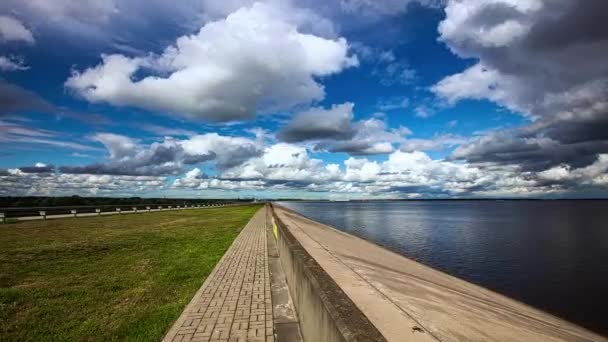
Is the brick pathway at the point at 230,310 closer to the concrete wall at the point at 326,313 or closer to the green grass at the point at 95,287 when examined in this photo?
the green grass at the point at 95,287

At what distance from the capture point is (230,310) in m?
6.64

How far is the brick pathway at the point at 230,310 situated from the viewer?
545cm

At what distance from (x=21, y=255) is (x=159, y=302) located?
9.03 meters

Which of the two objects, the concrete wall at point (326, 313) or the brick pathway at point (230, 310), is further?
the brick pathway at point (230, 310)

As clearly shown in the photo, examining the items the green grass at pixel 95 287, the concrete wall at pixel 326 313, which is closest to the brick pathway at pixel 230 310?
the green grass at pixel 95 287

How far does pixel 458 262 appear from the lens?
1950cm

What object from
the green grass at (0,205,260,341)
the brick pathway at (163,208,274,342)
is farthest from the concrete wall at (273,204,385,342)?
the green grass at (0,205,260,341)

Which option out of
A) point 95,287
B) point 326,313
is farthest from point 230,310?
point 95,287

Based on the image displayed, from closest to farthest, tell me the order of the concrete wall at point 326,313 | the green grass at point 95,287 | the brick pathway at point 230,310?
the concrete wall at point 326,313 → the brick pathway at point 230,310 → the green grass at point 95,287

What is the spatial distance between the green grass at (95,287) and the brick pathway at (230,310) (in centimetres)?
31

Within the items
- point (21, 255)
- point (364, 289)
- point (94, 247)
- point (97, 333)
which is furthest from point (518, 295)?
point (21, 255)

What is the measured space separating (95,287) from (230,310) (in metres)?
4.15

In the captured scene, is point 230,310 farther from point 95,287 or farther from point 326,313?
point 95,287

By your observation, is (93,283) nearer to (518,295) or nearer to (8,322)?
(8,322)
